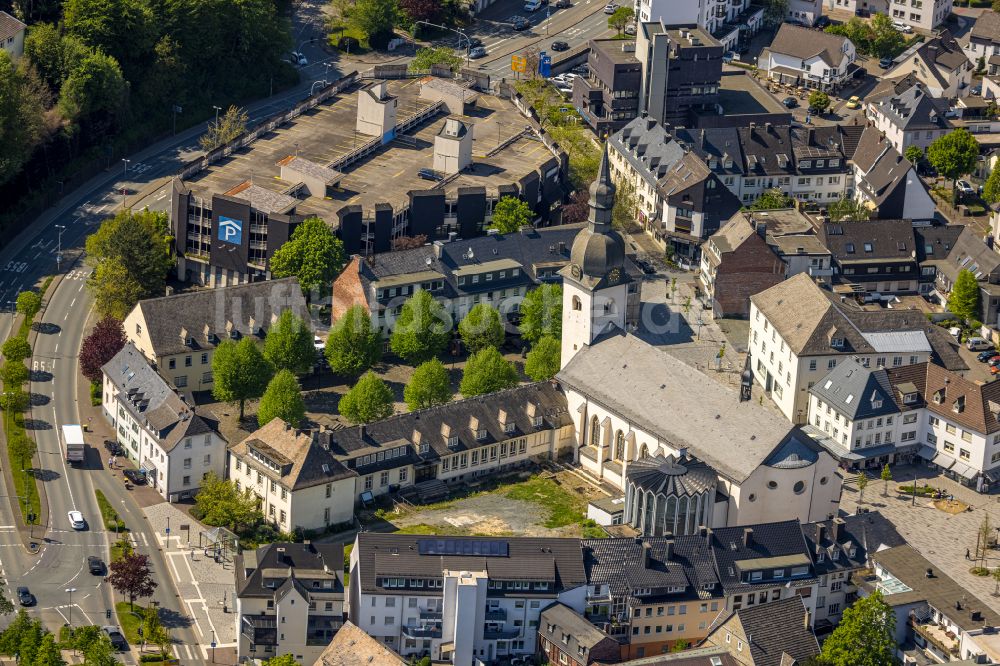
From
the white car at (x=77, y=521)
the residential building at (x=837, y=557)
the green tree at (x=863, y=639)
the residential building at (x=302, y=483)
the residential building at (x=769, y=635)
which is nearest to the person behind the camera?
the residential building at (x=769, y=635)

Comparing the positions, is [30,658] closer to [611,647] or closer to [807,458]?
[611,647]

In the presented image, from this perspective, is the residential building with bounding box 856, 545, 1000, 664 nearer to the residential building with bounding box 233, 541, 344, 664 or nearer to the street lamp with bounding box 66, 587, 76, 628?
the residential building with bounding box 233, 541, 344, 664

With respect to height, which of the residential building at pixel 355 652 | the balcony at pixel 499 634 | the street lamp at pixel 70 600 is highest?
the residential building at pixel 355 652

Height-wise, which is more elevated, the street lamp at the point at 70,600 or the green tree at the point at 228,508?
the green tree at the point at 228,508

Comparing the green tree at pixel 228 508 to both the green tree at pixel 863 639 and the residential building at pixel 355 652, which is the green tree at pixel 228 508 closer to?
the residential building at pixel 355 652

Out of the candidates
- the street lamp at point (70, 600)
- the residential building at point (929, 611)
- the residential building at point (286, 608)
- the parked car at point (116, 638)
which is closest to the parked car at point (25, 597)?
the street lamp at point (70, 600)

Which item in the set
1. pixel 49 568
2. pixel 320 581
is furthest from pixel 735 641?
pixel 49 568
